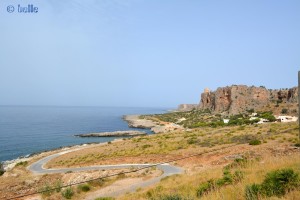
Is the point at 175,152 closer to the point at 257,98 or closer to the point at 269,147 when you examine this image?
the point at 269,147

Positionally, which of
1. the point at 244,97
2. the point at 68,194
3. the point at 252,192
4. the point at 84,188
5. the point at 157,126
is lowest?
the point at 157,126

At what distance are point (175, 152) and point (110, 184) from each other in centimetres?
1501

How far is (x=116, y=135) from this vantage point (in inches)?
3903

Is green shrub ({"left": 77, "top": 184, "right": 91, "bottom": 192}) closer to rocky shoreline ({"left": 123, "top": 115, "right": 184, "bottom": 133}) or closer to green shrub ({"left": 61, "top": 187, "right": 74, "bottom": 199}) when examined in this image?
green shrub ({"left": 61, "top": 187, "right": 74, "bottom": 199})

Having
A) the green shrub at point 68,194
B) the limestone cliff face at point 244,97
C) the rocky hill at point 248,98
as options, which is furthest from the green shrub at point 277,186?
the limestone cliff face at point 244,97

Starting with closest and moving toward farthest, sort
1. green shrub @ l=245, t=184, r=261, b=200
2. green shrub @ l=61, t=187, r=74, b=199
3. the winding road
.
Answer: green shrub @ l=245, t=184, r=261, b=200
the winding road
green shrub @ l=61, t=187, r=74, b=199

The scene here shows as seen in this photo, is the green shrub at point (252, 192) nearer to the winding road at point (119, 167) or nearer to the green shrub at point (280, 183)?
the green shrub at point (280, 183)

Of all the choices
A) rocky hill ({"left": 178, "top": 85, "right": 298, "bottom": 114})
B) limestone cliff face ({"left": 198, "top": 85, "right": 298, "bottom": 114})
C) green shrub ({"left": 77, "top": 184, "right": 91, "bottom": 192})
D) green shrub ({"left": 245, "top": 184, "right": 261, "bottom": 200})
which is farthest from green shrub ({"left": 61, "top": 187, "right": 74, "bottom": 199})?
limestone cliff face ({"left": 198, "top": 85, "right": 298, "bottom": 114})

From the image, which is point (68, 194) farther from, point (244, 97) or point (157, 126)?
point (244, 97)

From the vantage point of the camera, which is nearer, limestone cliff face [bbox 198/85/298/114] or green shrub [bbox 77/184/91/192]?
green shrub [bbox 77/184/91/192]

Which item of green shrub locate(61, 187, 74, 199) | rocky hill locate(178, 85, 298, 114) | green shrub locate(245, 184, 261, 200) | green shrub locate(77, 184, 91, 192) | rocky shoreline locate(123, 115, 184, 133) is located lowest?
rocky shoreline locate(123, 115, 184, 133)

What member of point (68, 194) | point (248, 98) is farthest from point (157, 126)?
point (68, 194)

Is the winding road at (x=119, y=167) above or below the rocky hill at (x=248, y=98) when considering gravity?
below

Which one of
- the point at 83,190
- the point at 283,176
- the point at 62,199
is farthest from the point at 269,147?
the point at 283,176
